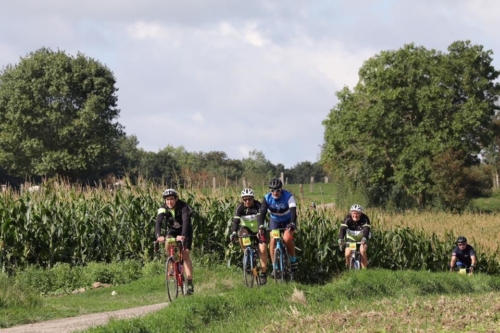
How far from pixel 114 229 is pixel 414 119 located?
41.5 meters

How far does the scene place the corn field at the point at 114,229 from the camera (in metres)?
22.9

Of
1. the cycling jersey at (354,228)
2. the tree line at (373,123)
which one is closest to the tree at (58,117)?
the tree line at (373,123)

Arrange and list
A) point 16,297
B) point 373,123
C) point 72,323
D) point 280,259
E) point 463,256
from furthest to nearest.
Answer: point 373,123 < point 463,256 < point 280,259 < point 16,297 < point 72,323

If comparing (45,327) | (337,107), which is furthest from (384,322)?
(337,107)

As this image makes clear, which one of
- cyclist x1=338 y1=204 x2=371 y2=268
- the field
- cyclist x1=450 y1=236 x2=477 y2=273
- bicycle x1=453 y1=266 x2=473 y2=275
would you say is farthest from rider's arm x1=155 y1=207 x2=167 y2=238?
cyclist x1=450 y1=236 x2=477 y2=273

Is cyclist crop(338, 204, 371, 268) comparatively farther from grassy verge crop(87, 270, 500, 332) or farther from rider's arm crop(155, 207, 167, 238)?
rider's arm crop(155, 207, 167, 238)

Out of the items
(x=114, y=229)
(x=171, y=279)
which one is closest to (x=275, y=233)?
(x=171, y=279)

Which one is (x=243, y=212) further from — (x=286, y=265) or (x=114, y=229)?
(x=114, y=229)

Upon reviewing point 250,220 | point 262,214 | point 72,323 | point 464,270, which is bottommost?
point 464,270

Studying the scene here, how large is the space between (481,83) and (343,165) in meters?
11.6

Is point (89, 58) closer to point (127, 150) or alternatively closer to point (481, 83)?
point (481, 83)

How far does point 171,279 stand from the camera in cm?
1553

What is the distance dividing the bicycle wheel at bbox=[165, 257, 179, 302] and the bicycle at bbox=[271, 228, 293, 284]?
228 cm

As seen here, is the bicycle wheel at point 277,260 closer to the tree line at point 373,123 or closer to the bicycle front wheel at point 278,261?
the bicycle front wheel at point 278,261
